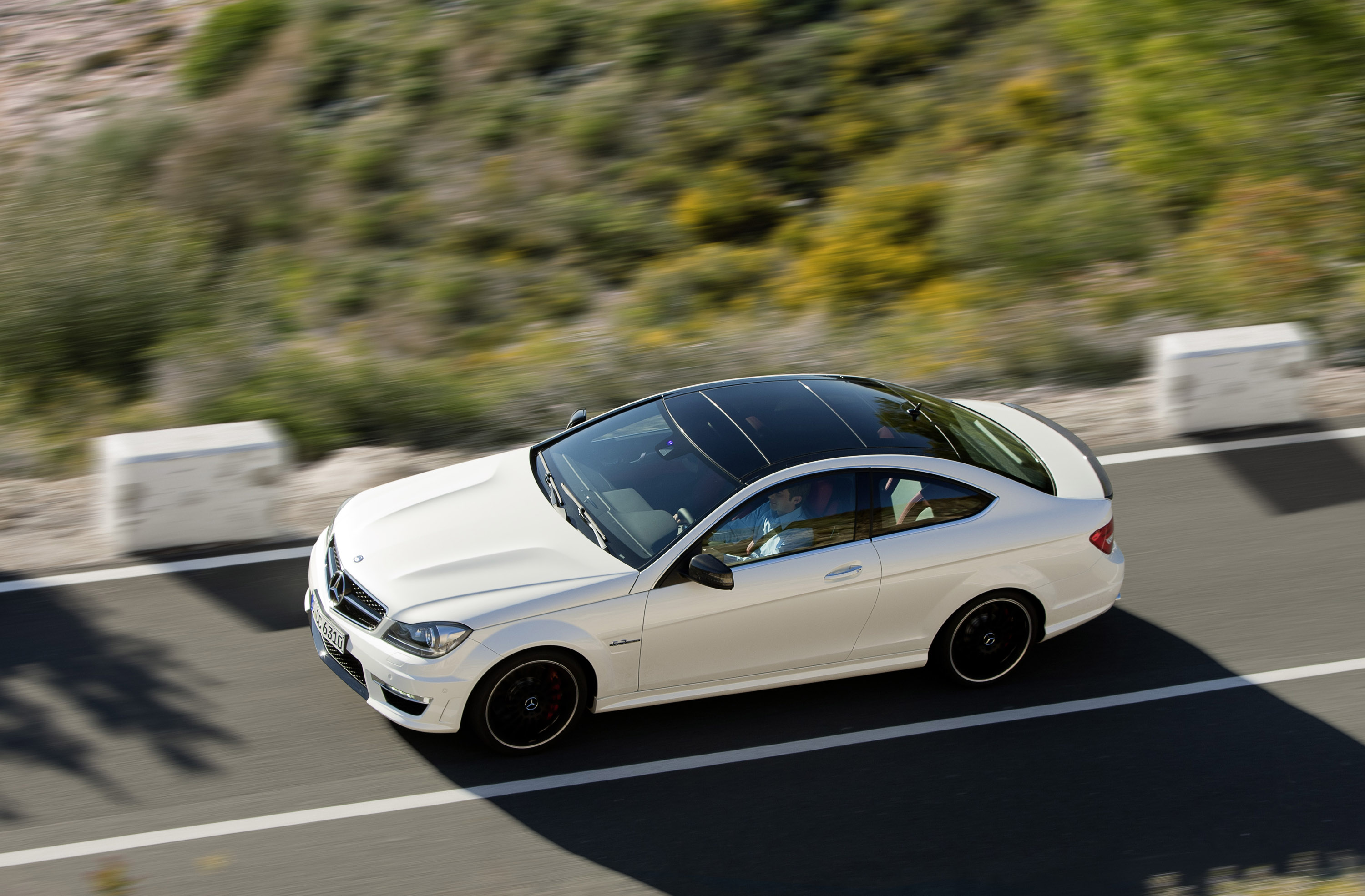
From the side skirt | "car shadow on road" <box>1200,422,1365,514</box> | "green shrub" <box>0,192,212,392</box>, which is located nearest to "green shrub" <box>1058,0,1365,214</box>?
"car shadow on road" <box>1200,422,1365,514</box>

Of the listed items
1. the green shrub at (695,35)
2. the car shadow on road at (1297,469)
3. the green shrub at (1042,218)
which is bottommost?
the car shadow on road at (1297,469)

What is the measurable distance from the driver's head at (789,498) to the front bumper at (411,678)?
1.51 meters

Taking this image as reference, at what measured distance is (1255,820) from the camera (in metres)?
5.86

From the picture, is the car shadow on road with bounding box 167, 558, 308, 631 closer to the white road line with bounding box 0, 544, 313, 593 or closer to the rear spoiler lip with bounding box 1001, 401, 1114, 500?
the white road line with bounding box 0, 544, 313, 593

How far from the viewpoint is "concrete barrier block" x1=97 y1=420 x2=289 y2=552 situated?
7.98 meters

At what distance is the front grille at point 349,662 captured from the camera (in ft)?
19.6

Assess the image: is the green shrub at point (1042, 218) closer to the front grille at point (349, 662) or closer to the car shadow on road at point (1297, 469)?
the car shadow on road at point (1297, 469)

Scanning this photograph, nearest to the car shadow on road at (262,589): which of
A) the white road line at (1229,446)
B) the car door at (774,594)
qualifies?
the car door at (774,594)

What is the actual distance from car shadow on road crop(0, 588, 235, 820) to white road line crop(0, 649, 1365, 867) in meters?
0.36

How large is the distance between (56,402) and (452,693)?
7.42 metres

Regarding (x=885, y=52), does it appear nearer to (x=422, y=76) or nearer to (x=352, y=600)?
(x=422, y=76)

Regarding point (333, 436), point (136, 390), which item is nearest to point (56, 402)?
point (136, 390)

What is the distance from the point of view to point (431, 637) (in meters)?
5.69

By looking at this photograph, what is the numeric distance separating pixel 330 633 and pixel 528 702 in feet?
3.47
